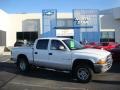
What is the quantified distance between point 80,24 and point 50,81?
34319 mm

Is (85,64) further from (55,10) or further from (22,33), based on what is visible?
(22,33)

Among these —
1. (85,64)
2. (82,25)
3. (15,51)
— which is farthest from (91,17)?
(85,64)

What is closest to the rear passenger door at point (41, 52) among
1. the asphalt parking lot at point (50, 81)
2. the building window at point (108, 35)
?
the asphalt parking lot at point (50, 81)

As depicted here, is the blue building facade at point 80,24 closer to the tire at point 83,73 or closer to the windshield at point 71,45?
the windshield at point 71,45

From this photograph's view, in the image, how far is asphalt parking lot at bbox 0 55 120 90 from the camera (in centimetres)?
1188

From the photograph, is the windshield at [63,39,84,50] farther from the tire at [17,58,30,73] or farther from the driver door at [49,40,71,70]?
the tire at [17,58,30,73]

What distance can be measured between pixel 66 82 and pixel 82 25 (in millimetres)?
34733

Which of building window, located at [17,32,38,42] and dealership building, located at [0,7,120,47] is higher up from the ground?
dealership building, located at [0,7,120,47]

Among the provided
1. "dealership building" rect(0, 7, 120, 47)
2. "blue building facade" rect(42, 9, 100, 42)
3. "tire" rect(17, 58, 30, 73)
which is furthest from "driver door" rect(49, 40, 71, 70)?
"dealership building" rect(0, 7, 120, 47)

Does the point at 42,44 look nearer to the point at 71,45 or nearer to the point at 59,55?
the point at 59,55

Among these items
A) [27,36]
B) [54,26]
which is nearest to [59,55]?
[54,26]

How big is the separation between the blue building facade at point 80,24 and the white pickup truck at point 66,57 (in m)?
31.0

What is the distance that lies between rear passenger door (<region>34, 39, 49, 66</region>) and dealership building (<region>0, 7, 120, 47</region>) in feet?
105

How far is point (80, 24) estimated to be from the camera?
47156 mm
